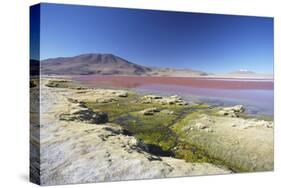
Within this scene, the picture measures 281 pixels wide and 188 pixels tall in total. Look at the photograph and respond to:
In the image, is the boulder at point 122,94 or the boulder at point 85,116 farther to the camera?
the boulder at point 122,94

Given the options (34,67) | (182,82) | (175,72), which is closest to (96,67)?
(34,67)

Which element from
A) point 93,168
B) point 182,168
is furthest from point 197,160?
point 93,168

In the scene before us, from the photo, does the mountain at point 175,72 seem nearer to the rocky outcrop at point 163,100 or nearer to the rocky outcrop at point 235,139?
the rocky outcrop at point 163,100

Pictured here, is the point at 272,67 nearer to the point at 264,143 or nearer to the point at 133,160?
the point at 264,143

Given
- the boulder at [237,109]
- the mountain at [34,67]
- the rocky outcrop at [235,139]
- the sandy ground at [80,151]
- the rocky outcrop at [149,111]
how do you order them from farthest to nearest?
the boulder at [237,109], the rocky outcrop at [235,139], the rocky outcrop at [149,111], the mountain at [34,67], the sandy ground at [80,151]

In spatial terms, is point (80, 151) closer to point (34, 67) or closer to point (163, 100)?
point (34, 67)

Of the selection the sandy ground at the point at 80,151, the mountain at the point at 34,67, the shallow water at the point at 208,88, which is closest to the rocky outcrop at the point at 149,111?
the shallow water at the point at 208,88

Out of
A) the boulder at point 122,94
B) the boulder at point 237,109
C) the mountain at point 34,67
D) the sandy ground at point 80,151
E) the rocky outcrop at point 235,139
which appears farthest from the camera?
the boulder at point 237,109
